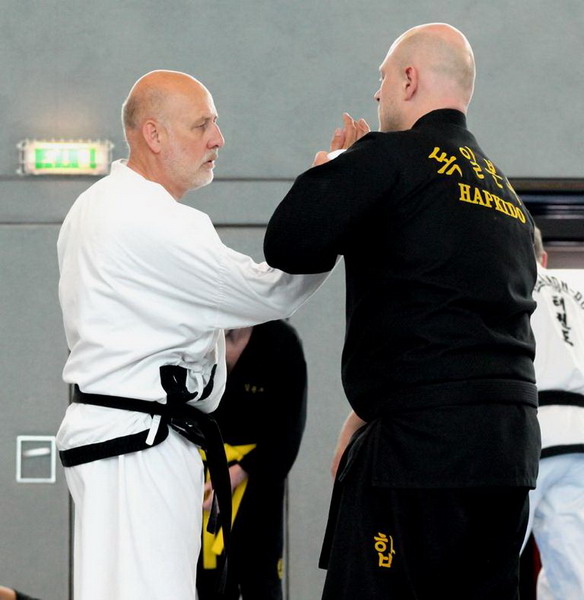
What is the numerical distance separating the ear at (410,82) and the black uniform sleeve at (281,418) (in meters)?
1.81

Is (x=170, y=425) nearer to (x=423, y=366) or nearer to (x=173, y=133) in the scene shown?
(x=423, y=366)

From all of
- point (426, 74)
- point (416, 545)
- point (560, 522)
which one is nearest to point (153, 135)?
point (426, 74)

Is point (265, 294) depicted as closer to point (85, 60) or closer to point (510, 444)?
point (510, 444)

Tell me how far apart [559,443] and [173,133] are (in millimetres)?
1767

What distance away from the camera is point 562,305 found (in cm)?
389

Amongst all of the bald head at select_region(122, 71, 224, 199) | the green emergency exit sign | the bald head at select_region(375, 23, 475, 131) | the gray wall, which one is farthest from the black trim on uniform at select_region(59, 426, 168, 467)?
the green emergency exit sign

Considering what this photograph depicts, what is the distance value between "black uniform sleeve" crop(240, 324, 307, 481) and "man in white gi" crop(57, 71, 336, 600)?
1.35 meters

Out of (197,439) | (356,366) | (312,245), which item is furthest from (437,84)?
(197,439)

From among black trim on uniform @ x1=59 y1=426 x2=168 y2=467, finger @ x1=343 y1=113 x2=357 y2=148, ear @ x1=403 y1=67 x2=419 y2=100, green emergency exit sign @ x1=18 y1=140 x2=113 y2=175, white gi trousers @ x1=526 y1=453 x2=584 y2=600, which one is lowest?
white gi trousers @ x1=526 y1=453 x2=584 y2=600

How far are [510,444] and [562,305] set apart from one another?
1.45m

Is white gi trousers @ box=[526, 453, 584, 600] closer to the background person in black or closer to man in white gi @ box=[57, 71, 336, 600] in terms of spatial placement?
the background person in black

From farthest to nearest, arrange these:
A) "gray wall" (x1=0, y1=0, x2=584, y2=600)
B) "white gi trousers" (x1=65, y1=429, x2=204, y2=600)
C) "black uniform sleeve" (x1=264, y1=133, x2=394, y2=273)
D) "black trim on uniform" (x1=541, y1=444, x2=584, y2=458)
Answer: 1. "gray wall" (x1=0, y1=0, x2=584, y2=600)
2. "black trim on uniform" (x1=541, y1=444, x2=584, y2=458)
3. "white gi trousers" (x1=65, y1=429, x2=204, y2=600)
4. "black uniform sleeve" (x1=264, y1=133, x2=394, y2=273)

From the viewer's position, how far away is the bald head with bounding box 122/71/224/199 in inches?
123

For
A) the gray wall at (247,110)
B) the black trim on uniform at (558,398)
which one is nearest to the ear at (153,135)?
the black trim on uniform at (558,398)
